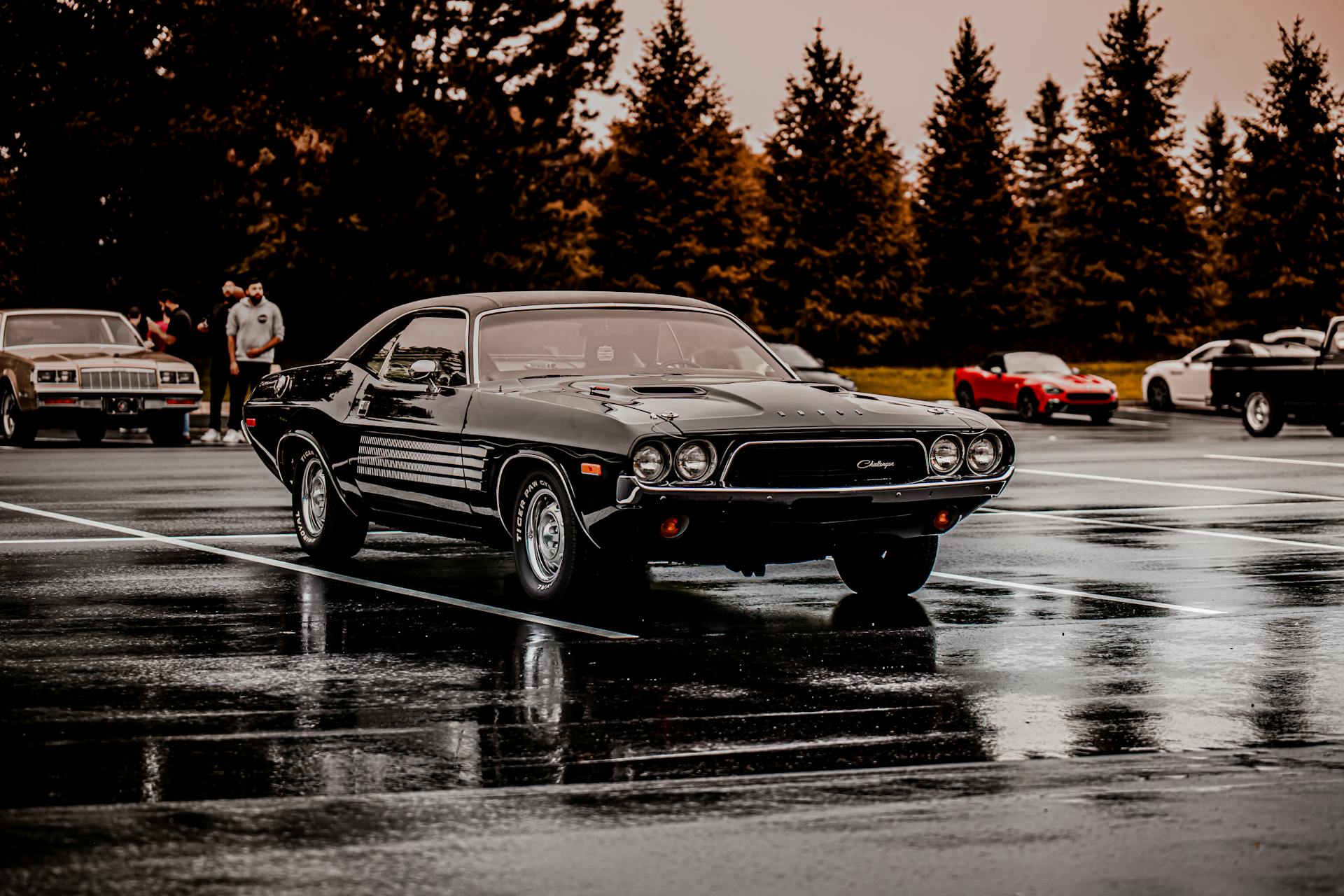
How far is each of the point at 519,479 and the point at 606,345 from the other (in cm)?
106

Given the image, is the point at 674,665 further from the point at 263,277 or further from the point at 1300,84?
the point at 1300,84

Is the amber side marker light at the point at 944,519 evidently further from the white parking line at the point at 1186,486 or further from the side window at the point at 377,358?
the white parking line at the point at 1186,486

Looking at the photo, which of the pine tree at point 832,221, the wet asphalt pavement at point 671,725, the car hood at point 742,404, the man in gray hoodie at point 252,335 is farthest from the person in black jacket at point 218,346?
the pine tree at point 832,221

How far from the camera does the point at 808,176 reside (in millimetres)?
76125

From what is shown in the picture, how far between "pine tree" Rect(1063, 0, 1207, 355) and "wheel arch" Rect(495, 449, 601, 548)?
64.8 meters

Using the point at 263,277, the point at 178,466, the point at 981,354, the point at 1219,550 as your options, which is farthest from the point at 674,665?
the point at 981,354

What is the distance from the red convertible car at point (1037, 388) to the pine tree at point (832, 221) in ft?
124

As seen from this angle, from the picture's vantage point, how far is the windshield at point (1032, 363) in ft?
118

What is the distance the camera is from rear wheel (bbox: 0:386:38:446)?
924 inches

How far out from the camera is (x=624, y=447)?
9.01m

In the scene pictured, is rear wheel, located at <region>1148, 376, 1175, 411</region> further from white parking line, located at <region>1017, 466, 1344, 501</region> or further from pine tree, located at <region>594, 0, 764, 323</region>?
pine tree, located at <region>594, 0, 764, 323</region>

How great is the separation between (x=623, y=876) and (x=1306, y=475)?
16390mm

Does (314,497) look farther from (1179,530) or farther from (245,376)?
(245,376)

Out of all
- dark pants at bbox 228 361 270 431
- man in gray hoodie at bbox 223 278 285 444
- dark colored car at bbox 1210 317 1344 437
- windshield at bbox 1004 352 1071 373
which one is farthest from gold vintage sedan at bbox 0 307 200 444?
windshield at bbox 1004 352 1071 373
